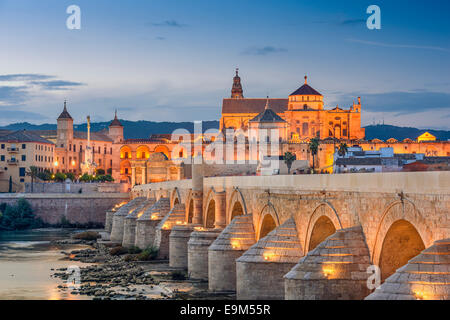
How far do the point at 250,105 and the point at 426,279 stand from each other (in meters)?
104

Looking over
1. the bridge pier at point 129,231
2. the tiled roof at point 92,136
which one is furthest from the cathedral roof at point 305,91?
the bridge pier at point 129,231

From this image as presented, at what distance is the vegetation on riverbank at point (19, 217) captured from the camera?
69.0 meters

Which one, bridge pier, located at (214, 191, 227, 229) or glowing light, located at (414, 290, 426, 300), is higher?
bridge pier, located at (214, 191, 227, 229)

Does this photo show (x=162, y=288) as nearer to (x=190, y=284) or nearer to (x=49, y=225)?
(x=190, y=284)

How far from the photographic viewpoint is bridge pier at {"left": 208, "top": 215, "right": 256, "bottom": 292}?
25125mm

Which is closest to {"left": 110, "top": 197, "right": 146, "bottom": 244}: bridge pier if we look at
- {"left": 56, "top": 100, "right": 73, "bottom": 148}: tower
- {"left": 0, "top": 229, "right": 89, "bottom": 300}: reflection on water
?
{"left": 0, "top": 229, "right": 89, "bottom": 300}: reflection on water

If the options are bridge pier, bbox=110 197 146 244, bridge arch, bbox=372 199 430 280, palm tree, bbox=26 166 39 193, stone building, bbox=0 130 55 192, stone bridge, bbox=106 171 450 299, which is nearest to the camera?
stone bridge, bbox=106 171 450 299

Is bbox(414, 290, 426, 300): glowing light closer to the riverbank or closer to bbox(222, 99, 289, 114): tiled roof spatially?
the riverbank

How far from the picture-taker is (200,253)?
29.1m

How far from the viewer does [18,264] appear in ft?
125

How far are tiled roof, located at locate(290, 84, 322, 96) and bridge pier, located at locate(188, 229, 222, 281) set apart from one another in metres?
81.4

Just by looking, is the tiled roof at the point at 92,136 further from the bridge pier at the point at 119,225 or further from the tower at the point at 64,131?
the bridge pier at the point at 119,225
